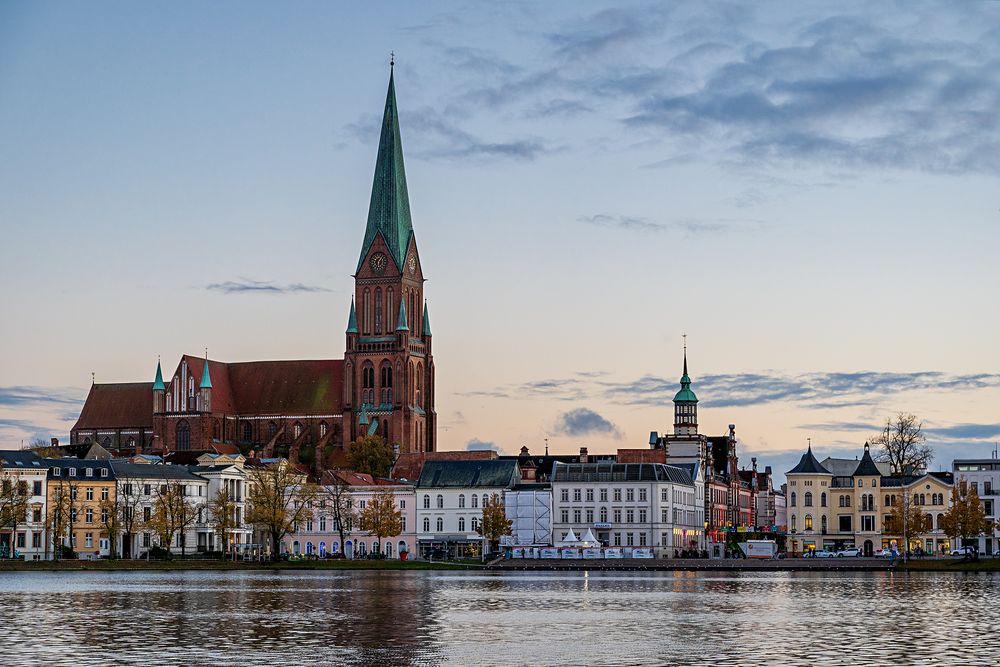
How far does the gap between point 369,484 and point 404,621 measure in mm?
112713

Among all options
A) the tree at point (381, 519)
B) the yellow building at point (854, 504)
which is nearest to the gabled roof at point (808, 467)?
the yellow building at point (854, 504)

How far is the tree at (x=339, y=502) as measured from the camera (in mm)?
145000

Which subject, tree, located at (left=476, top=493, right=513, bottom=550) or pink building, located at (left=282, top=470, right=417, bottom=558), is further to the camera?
pink building, located at (left=282, top=470, right=417, bottom=558)

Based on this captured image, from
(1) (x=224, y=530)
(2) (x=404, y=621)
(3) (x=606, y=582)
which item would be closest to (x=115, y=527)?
(1) (x=224, y=530)

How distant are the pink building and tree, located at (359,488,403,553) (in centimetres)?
837

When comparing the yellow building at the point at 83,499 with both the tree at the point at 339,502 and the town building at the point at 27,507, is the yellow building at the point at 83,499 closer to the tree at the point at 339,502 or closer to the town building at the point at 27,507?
the town building at the point at 27,507

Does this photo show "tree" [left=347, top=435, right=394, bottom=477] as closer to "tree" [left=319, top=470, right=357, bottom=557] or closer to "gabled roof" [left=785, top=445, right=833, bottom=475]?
"tree" [left=319, top=470, right=357, bottom=557]

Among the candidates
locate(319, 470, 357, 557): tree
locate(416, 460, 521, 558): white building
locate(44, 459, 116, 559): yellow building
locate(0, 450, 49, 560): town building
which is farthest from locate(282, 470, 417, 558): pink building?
locate(0, 450, 49, 560): town building

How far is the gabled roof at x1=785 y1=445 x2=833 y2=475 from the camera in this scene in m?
163

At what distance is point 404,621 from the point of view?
53.4 meters

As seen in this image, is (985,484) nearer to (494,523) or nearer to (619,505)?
(619,505)

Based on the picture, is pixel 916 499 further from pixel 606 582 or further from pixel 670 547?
pixel 606 582

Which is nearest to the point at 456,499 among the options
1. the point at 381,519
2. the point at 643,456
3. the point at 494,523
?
the point at 494,523

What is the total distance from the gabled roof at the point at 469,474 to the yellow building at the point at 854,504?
2771cm
